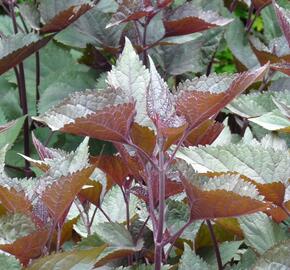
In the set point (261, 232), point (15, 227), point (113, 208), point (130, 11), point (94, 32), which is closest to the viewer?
point (15, 227)

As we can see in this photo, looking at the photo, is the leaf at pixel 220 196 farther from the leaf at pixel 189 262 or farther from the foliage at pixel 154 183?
the leaf at pixel 189 262

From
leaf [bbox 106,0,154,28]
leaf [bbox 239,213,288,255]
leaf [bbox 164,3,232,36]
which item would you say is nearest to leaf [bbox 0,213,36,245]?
leaf [bbox 239,213,288,255]

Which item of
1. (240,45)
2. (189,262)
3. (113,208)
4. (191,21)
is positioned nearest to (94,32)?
(191,21)

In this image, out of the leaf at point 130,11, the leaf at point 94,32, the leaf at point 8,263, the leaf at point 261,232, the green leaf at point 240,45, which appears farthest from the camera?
the green leaf at point 240,45

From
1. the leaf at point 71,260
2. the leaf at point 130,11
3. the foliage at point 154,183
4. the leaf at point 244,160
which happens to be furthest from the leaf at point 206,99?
the leaf at point 130,11

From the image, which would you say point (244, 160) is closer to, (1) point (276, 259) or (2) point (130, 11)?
(1) point (276, 259)

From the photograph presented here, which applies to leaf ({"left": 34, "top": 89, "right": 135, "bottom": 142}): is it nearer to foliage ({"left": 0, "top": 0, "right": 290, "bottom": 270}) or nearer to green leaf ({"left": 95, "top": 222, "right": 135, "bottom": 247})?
foliage ({"left": 0, "top": 0, "right": 290, "bottom": 270})
